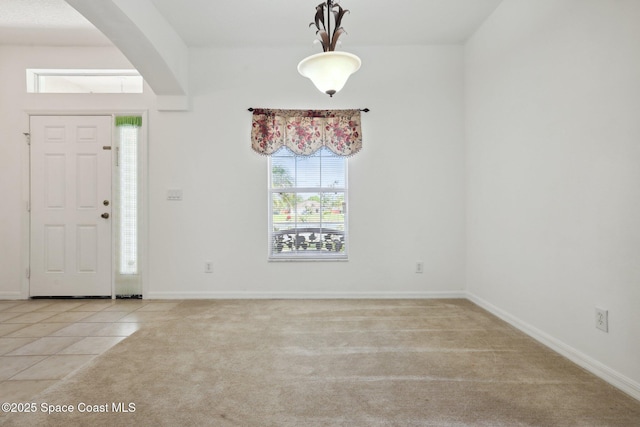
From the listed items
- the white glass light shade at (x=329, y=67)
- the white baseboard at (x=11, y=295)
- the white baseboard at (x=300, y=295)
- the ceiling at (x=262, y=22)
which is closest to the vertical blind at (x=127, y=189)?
the white baseboard at (x=300, y=295)

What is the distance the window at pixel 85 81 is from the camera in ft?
12.4

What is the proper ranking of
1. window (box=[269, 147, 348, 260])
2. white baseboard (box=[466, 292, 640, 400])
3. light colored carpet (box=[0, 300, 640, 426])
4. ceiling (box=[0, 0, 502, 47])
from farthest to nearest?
1. window (box=[269, 147, 348, 260])
2. ceiling (box=[0, 0, 502, 47])
3. white baseboard (box=[466, 292, 640, 400])
4. light colored carpet (box=[0, 300, 640, 426])

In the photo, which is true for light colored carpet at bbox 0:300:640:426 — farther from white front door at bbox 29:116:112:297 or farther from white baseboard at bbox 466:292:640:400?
white front door at bbox 29:116:112:297

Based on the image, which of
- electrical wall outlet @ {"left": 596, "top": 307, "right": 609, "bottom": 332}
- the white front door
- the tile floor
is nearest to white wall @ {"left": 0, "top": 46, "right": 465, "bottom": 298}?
the white front door

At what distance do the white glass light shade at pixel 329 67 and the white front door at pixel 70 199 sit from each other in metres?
2.88

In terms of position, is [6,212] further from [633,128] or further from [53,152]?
[633,128]

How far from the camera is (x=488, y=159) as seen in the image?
3211mm

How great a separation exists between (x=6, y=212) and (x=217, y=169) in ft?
8.19

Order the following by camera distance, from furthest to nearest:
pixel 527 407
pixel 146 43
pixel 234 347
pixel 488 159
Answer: pixel 488 159
pixel 146 43
pixel 234 347
pixel 527 407

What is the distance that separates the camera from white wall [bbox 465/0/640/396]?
1.79 meters

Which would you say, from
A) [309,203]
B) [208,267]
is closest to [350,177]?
[309,203]

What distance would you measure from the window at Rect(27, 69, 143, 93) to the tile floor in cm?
251

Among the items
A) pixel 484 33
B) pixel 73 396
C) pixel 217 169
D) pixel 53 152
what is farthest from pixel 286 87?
pixel 73 396

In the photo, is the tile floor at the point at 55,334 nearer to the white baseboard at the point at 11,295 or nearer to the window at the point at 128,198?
the white baseboard at the point at 11,295
